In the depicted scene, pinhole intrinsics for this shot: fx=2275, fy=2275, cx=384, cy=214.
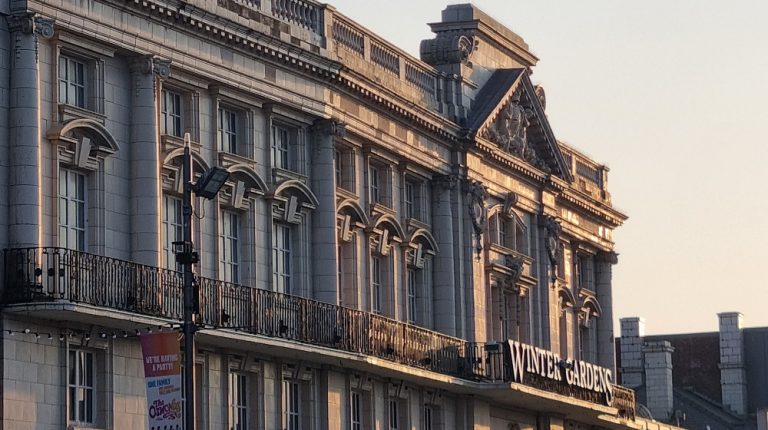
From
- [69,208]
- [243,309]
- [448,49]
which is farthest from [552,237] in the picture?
[69,208]

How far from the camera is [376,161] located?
193 feet

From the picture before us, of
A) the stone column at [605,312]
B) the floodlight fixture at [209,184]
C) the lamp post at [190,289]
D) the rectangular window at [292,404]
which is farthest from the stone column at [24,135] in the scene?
the stone column at [605,312]

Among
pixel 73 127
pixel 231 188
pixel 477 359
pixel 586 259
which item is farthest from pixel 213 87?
pixel 586 259

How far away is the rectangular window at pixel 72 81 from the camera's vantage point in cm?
4494

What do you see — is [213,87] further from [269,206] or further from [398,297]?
[398,297]

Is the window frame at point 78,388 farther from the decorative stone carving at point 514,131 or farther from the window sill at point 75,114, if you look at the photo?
the decorative stone carving at point 514,131

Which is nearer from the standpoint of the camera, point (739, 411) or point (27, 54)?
point (27, 54)

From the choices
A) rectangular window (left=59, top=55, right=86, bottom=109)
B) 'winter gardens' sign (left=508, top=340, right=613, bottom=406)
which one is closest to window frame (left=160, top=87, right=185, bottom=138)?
rectangular window (left=59, top=55, right=86, bottom=109)

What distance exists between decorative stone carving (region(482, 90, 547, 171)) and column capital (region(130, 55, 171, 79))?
18.8m

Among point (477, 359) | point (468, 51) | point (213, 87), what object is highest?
point (468, 51)

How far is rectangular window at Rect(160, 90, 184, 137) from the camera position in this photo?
48.3 meters

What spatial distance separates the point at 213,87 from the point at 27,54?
7.30 metres

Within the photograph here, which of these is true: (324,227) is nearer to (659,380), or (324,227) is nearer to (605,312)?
(605,312)

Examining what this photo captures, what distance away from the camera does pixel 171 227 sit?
48469mm
